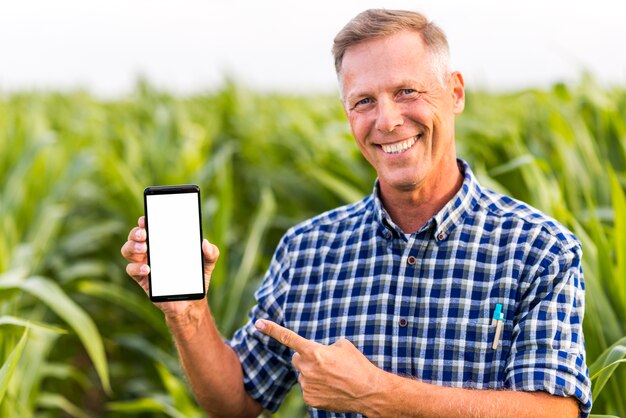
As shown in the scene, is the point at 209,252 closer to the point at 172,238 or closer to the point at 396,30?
the point at 172,238

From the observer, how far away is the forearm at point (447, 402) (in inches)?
57.6

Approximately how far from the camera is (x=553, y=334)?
5.04 ft

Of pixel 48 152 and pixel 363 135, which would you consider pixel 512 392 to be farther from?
pixel 48 152

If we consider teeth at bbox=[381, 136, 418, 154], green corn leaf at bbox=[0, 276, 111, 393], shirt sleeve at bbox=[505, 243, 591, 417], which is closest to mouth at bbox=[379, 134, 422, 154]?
teeth at bbox=[381, 136, 418, 154]

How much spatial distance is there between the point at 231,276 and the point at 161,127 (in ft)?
5.48

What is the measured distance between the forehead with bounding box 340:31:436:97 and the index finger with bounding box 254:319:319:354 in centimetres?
48

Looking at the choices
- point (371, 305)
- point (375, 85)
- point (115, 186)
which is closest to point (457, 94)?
point (375, 85)

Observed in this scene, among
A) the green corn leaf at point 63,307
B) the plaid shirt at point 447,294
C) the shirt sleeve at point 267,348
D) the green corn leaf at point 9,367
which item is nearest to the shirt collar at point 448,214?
the plaid shirt at point 447,294

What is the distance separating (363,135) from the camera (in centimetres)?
174

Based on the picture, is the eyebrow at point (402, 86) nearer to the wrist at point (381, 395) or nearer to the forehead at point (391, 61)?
the forehead at point (391, 61)

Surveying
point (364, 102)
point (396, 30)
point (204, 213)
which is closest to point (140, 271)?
point (364, 102)

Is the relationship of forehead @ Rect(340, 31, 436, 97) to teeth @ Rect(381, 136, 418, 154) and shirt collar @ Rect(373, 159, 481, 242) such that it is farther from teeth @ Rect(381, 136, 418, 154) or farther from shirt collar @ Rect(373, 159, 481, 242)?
shirt collar @ Rect(373, 159, 481, 242)

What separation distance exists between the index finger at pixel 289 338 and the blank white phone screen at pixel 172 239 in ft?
0.62

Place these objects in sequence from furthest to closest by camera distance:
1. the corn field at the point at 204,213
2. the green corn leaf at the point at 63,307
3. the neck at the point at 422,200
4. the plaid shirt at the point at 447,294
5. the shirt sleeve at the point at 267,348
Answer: the corn field at the point at 204,213, the green corn leaf at the point at 63,307, the shirt sleeve at the point at 267,348, the neck at the point at 422,200, the plaid shirt at the point at 447,294
